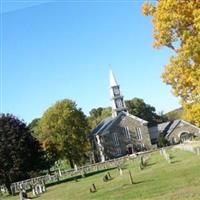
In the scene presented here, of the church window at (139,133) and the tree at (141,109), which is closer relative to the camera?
the church window at (139,133)

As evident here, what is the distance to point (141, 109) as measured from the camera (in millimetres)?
149000

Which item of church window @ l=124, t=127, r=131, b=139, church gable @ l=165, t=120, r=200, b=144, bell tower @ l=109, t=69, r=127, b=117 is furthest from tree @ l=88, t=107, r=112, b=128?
church gable @ l=165, t=120, r=200, b=144

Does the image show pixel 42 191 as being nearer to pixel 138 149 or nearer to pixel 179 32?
pixel 179 32

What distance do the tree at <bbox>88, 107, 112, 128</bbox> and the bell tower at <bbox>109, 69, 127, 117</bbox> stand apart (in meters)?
33.1

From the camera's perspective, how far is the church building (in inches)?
4240

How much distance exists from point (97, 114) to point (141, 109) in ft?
65.1

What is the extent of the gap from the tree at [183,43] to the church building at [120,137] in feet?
281

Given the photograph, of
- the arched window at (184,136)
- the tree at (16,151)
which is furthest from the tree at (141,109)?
the tree at (16,151)

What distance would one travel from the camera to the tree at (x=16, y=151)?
204 feet

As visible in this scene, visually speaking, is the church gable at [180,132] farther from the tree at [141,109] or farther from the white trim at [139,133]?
the tree at [141,109]

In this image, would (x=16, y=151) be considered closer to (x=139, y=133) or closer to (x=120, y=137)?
(x=120, y=137)

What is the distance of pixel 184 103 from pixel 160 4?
4734mm

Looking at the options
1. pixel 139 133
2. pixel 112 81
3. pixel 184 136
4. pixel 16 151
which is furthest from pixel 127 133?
pixel 16 151

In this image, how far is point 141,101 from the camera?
150 metres
